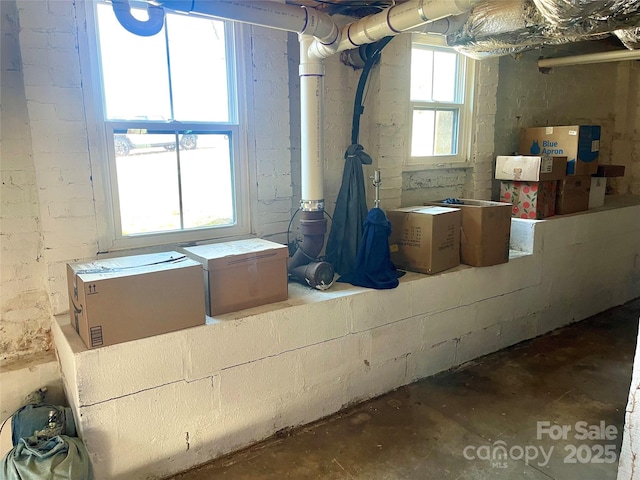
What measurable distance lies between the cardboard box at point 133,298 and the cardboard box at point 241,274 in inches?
4.5

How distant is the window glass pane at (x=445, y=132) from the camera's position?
3.78 m

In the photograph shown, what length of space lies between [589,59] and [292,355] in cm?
359

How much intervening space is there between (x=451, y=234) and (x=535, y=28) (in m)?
1.28

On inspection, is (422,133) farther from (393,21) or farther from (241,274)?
(241,274)

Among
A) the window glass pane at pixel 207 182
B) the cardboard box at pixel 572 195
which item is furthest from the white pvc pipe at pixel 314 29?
the cardboard box at pixel 572 195

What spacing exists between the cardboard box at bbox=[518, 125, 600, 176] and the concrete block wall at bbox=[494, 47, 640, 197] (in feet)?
0.63

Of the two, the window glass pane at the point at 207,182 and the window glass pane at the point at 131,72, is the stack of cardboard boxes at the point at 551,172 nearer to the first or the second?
the window glass pane at the point at 207,182

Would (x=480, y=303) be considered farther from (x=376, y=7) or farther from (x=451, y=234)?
(x=376, y=7)

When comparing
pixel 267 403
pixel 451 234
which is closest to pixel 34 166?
pixel 267 403

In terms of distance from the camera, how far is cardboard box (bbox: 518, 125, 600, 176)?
3.87m

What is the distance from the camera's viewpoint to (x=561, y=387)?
294cm

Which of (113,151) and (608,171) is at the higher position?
(113,151)

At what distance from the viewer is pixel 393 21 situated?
7.70ft

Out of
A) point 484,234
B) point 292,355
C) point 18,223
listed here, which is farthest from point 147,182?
point 484,234
